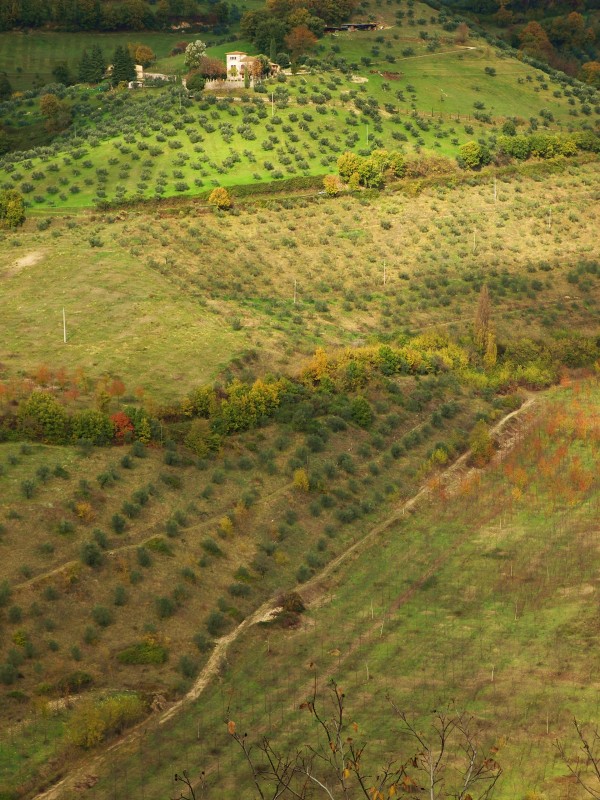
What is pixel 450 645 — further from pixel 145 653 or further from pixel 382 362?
pixel 382 362

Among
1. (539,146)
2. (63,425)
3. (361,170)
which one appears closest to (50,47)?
(361,170)

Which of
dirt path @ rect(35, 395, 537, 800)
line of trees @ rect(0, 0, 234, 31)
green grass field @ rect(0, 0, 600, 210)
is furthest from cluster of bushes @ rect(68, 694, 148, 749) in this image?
line of trees @ rect(0, 0, 234, 31)

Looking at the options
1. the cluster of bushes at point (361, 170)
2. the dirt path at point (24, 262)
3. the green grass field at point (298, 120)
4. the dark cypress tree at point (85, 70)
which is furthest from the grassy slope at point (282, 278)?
the dark cypress tree at point (85, 70)

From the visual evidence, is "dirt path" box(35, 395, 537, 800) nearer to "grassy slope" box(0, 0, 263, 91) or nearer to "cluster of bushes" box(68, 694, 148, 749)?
"cluster of bushes" box(68, 694, 148, 749)

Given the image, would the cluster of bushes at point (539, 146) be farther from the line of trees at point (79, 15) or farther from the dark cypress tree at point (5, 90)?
the line of trees at point (79, 15)

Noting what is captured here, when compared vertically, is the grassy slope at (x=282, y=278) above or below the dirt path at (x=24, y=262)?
below

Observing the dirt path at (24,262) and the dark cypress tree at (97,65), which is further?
the dark cypress tree at (97,65)
